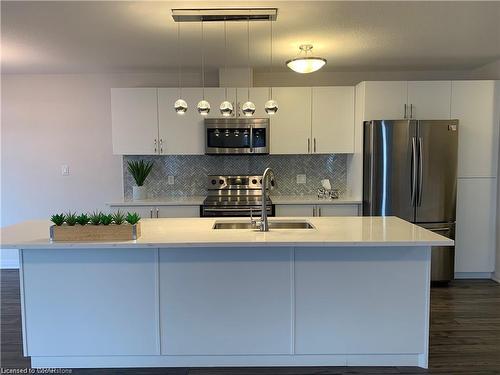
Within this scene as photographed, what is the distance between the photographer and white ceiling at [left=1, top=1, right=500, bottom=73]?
2.71 meters

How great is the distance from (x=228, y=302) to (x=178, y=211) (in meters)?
1.94

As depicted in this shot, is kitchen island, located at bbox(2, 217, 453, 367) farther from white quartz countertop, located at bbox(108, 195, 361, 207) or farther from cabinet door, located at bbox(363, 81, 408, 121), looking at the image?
cabinet door, located at bbox(363, 81, 408, 121)

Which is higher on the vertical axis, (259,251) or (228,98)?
(228,98)

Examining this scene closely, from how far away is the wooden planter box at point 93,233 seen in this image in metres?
2.33

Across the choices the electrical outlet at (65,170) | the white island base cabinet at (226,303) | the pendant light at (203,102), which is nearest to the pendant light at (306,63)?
the pendant light at (203,102)

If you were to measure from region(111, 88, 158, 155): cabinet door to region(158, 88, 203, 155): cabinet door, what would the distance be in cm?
8

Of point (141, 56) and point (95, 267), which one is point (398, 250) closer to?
point (95, 267)

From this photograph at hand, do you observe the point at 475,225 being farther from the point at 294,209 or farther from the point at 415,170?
the point at 294,209

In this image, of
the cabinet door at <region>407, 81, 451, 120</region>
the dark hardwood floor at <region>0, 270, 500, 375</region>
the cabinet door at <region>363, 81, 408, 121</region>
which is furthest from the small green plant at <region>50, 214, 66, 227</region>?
the cabinet door at <region>407, 81, 451, 120</region>

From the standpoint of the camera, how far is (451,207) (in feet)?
13.4

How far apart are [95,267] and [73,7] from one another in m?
1.74

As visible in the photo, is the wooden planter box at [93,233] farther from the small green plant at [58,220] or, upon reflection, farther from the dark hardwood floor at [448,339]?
the dark hardwood floor at [448,339]

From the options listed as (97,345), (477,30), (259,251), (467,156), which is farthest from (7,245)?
(467,156)

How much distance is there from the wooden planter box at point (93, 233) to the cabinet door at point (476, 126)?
11.5 ft
